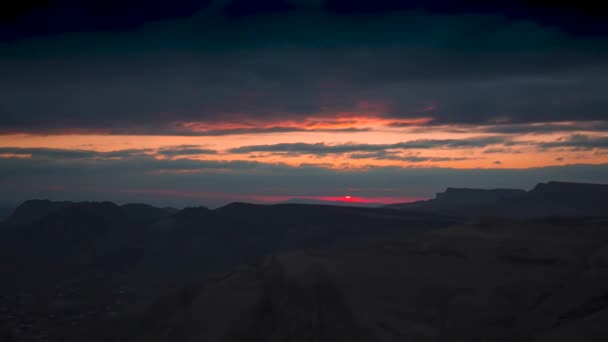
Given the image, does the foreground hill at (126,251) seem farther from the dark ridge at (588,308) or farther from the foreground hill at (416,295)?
the dark ridge at (588,308)

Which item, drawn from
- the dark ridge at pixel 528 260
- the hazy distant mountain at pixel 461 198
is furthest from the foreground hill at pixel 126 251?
the hazy distant mountain at pixel 461 198

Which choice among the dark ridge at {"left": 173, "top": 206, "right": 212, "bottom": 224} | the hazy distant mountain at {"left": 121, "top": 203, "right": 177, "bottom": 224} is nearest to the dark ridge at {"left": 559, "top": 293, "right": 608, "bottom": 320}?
the dark ridge at {"left": 173, "top": 206, "right": 212, "bottom": 224}

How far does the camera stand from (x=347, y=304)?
31188 mm

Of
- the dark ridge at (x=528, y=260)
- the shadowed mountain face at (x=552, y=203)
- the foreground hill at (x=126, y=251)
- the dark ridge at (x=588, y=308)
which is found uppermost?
the shadowed mountain face at (x=552, y=203)

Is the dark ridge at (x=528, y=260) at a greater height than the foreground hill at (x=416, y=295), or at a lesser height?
greater

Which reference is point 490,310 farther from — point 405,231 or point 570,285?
point 405,231

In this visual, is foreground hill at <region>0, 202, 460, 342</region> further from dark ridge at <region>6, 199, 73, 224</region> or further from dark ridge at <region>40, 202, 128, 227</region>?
dark ridge at <region>6, 199, 73, 224</region>

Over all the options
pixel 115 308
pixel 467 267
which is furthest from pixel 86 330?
pixel 467 267

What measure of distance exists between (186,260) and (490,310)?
2523 inches

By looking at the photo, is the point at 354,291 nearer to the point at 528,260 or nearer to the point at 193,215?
the point at 528,260

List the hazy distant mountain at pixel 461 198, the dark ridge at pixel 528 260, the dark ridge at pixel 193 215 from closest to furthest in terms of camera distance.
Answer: the dark ridge at pixel 528 260 < the dark ridge at pixel 193 215 < the hazy distant mountain at pixel 461 198

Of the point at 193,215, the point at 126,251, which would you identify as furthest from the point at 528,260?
the point at 193,215

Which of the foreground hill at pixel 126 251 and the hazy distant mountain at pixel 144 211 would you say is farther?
the hazy distant mountain at pixel 144 211

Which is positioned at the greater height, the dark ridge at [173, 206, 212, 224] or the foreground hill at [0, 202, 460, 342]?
the dark ridge at [173, 206, 212, 224]
